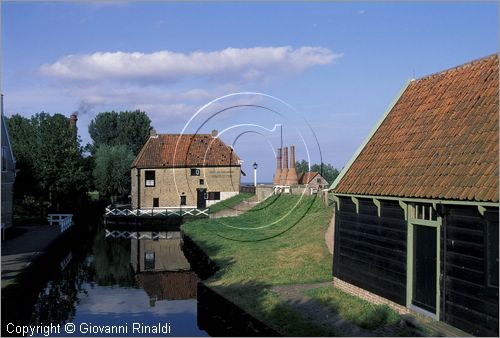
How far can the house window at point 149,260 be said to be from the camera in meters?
26.6

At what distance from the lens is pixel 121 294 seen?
19938mm

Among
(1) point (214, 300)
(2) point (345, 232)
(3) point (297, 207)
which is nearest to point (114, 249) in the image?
(3) point (297, 207)

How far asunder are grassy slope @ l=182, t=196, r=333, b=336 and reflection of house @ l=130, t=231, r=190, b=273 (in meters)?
1.40

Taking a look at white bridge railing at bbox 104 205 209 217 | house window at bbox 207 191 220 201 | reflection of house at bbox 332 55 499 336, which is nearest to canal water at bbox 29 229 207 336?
reflection of house at bbox 332 55 499 336

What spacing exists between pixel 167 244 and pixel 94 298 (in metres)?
16.4

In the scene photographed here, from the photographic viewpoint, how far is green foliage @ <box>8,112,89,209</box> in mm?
43156

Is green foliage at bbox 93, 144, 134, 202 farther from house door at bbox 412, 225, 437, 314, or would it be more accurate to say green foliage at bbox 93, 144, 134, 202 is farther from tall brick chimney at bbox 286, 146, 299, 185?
house door at bbox 412, 225, 437, 314

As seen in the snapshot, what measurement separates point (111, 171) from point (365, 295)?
50836 mm

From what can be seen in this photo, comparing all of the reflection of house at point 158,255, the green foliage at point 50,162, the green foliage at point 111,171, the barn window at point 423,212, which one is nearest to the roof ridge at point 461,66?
the barn window at point 423,212

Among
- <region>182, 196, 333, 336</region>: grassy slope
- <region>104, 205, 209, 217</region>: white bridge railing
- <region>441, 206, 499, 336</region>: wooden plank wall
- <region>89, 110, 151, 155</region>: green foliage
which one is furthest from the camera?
<region>89, 110, 151, 155</region>: green foliage

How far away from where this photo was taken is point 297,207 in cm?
3127

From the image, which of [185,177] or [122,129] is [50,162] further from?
[122,129]

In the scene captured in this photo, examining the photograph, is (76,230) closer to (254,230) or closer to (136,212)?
(136,212)

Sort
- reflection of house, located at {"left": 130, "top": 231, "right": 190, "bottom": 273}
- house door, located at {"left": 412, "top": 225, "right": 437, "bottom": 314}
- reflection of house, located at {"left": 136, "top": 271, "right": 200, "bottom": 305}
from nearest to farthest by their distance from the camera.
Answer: house door, located at {"left": 412, "top": 225, "right": 437, "bottom": 314}
reflection of house, located at {"left": 136, "top": 271, "right": 200, "bottom": 305}
reflection of house, located at {"left": 130, "top": 231, "right": 190, "bottom": 273}
